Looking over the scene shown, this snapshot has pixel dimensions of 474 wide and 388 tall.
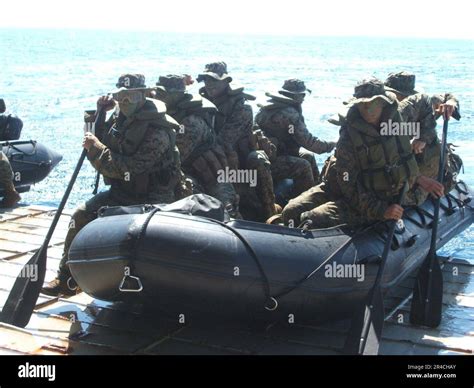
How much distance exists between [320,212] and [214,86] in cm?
216

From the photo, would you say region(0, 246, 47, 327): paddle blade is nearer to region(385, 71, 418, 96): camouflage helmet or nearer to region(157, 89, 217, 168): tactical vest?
region(157, 89, 217, 168): tactical vest

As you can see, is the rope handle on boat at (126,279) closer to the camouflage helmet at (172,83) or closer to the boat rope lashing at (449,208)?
the camouflage helmet at (172,83)

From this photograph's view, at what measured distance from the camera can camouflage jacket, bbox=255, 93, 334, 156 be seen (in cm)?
832

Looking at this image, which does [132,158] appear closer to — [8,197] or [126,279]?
[126,279]

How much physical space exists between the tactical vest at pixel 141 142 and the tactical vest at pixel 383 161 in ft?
4.40

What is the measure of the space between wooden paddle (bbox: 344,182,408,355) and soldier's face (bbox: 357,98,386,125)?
0.99 m

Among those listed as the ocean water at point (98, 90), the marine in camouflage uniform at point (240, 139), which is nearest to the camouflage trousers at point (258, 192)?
the marine in camouflage uniform at point (240, 139)

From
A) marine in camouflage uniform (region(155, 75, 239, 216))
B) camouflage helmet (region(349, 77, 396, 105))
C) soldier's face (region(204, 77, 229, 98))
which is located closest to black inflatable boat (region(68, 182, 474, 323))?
camouflage helmet (region(349, 77, 396, 105))

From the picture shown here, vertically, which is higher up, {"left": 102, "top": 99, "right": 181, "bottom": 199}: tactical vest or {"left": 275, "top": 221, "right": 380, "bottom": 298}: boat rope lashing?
{"left": 102, "top": 99, "right": 181, "bottom": 199}: tactical vest

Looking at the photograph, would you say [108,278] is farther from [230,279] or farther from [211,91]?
[211,91]

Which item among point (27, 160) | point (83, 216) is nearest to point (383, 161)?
point (83, 216)

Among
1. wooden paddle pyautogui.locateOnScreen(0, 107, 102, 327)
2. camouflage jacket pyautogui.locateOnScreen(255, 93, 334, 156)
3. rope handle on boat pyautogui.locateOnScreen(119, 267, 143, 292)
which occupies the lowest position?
wooden paddle pyautogui.locateOnScreen(0, 107, 102, 327)

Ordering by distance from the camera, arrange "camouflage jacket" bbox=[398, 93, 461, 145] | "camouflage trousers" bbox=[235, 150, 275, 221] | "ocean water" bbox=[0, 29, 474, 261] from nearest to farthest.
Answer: "camouflage jacket" bbox=[398, 93, 461, 145] → "camouflage trousers" bbox=[235, 150, 275, 221] → "ocean water" bbox=[0, 29, 474, 261]

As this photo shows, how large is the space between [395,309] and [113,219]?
2.30 m
